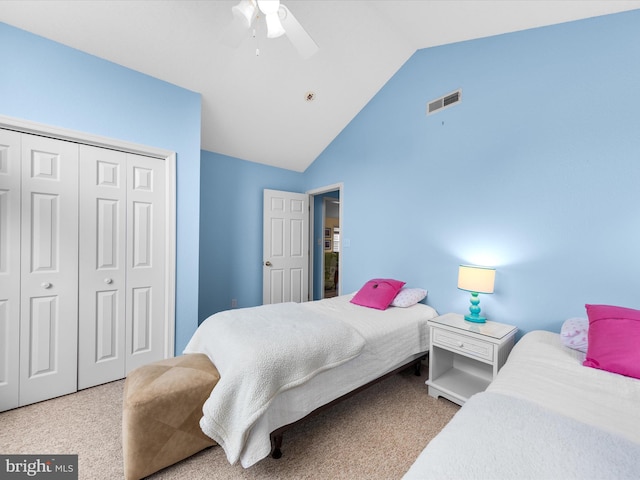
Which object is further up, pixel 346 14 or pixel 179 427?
pixel 346 14

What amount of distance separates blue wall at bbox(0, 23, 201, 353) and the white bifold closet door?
0.18 meters

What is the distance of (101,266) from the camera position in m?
Result: 2.22

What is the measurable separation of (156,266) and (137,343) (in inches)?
28.8

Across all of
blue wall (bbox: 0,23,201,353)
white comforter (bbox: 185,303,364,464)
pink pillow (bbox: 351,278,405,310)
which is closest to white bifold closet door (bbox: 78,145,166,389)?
blue wall (bbox: 0,23,201,353)

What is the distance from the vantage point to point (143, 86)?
233 centimetres

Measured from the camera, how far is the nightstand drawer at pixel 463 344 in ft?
6.01

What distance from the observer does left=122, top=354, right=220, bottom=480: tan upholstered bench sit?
129 cm

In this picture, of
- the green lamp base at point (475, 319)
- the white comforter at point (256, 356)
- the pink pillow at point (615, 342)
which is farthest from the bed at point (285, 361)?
the pink pillow at point (615, 342)

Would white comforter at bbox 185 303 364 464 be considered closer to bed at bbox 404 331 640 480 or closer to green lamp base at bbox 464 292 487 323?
bed at bbox 404 331 640 480

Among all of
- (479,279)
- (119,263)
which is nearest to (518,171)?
(479,279)

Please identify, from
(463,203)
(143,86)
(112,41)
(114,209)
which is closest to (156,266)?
(114,209)

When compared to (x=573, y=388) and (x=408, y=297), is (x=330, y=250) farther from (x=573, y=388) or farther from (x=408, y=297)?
(x=573, y=388)

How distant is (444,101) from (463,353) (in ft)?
7.78

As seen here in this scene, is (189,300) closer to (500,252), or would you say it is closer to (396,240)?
(396,240)
